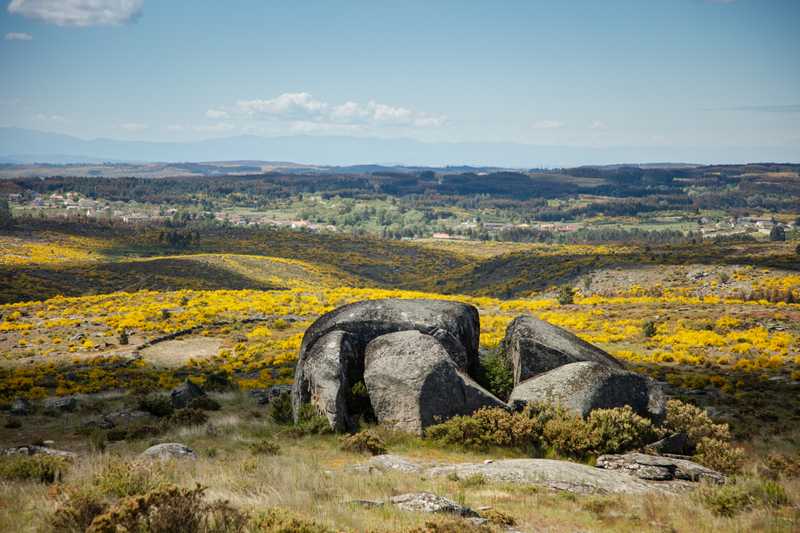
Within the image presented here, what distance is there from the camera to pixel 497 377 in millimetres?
22062

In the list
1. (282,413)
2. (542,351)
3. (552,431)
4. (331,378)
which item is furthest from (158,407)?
(552,431)

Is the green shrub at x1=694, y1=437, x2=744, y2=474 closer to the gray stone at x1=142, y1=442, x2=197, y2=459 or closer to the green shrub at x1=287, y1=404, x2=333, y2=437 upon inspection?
the green shrub at x1=287, y1=404, x2=333, y2=437

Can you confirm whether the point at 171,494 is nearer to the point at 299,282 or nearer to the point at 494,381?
the point at 494,381

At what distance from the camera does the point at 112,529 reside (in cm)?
798

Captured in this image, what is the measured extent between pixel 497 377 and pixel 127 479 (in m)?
14.6

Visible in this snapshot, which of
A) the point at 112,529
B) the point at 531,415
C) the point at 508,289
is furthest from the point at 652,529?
the point at 508,289

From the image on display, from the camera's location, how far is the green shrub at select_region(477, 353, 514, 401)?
71.0ft

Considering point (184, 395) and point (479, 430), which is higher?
point (479, 430)

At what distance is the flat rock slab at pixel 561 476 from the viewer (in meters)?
13.0

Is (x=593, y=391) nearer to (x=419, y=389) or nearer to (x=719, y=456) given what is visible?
(x=719, y=456)

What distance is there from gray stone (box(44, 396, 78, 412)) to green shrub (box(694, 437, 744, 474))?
917 inches

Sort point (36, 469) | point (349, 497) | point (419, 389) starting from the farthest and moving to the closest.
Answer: point (419, 389), point (36, 469), point (349, 497)

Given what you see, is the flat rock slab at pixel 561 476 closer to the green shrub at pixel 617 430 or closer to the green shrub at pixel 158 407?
the green shrub at pixel 617 430

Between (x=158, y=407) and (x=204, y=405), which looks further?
(x=204, y=405)
